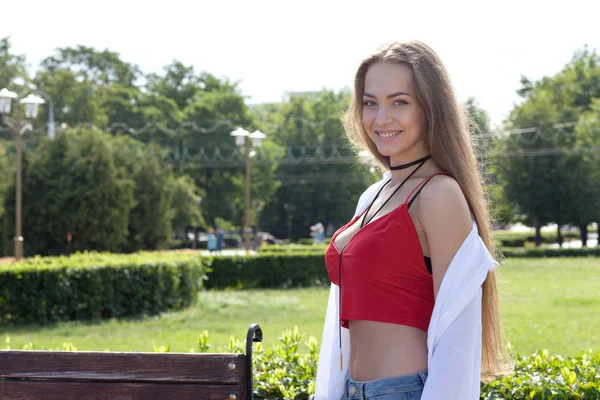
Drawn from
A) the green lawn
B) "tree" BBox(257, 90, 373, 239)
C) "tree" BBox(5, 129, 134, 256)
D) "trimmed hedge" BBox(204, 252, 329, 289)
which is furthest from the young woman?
"tree" BBox(257, 90, 373, 239)

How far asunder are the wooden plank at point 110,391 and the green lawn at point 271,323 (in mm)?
5131

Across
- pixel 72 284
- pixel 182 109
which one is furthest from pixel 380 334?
pixel 182 109

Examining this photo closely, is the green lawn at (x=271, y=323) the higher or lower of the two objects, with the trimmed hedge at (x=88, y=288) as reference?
lower

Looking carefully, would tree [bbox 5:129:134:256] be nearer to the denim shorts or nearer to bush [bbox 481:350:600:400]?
bush [bbox 481:350:600:400]

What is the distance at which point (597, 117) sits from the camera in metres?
42.9

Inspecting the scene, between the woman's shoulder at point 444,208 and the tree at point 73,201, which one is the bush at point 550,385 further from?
the tree at point 73,201

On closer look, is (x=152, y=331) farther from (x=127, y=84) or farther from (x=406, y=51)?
(x=127, y=84)

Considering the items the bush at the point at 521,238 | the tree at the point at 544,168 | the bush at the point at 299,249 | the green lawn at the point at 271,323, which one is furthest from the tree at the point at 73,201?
the bush at the point at 521,238

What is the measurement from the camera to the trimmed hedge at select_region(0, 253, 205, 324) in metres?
13.5

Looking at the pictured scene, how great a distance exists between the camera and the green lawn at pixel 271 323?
1065cm

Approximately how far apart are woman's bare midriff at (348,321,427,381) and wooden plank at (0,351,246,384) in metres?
0.50

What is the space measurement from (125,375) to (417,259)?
3.86 ft

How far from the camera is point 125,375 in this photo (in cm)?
294

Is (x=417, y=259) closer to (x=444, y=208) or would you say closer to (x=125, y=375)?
(x=444, y=208)
